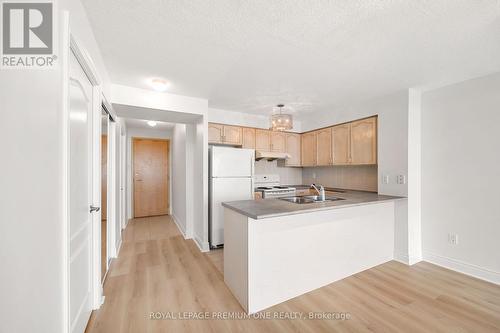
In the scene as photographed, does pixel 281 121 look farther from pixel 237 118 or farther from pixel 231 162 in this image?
pixel 237 118

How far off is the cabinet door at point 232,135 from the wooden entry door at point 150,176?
2740mm

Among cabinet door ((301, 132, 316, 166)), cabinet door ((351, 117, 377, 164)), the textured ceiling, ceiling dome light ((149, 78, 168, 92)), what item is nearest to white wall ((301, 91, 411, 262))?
cabinet door ((351, 117, 377, 164))

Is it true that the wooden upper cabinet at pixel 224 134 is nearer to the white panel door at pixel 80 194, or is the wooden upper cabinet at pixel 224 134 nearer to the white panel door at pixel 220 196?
the white panel door at pixel 220 196

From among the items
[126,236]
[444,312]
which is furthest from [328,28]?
[126,236]

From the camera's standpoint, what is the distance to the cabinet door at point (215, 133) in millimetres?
3803

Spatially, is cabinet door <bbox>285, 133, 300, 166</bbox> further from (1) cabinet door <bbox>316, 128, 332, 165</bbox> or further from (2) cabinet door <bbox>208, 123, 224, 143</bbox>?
(2) cabinet door <bbox>208, 123, 224, 143</bbox>

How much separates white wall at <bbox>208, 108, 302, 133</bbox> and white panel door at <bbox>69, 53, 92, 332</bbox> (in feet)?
7.20

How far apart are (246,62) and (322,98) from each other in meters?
1.70

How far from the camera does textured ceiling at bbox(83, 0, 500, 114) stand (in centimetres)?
147

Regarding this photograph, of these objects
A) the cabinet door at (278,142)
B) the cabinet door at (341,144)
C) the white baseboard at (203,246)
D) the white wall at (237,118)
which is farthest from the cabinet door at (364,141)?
the white baseboard at (203,246)

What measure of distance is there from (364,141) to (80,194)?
372 centimetres

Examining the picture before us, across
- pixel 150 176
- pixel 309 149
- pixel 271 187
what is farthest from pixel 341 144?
pixel 150 176

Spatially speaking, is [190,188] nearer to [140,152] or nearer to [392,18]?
[140,152]

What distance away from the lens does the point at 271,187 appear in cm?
452
